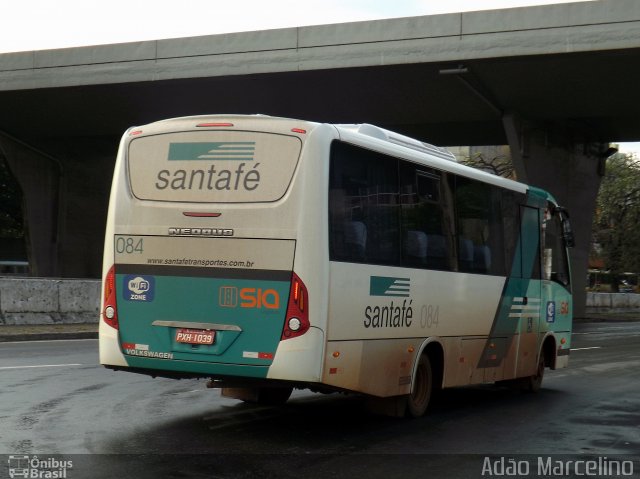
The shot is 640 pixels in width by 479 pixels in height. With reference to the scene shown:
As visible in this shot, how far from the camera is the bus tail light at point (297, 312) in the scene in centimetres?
876

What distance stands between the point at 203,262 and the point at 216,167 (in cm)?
88

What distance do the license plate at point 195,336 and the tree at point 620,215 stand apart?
59195mm

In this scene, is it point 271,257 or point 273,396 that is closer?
point 271,257

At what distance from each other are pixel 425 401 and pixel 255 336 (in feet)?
9.74

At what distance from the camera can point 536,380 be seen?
1460cm

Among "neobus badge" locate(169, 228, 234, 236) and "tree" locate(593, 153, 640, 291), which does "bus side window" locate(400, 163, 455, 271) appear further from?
"tree" locate(593, 153, 640, 291)

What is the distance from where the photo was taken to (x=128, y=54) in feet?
105

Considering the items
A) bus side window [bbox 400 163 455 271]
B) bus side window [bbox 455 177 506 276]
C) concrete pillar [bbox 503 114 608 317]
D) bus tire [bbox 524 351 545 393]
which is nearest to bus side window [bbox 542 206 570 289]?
bus tire [bbox 524 351 545 393]

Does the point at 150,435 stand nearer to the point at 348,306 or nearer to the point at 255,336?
the point at 255,336

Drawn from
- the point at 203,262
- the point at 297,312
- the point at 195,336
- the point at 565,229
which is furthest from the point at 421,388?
the point at 565,229

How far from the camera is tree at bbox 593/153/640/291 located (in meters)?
64.8

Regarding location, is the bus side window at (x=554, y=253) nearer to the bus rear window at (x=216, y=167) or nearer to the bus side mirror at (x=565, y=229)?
the bus side mirror at (x=565, y=229)

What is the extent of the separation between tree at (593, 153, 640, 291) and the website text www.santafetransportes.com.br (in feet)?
194

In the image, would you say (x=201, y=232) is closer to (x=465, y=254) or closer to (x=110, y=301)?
(x=110, y=301)
